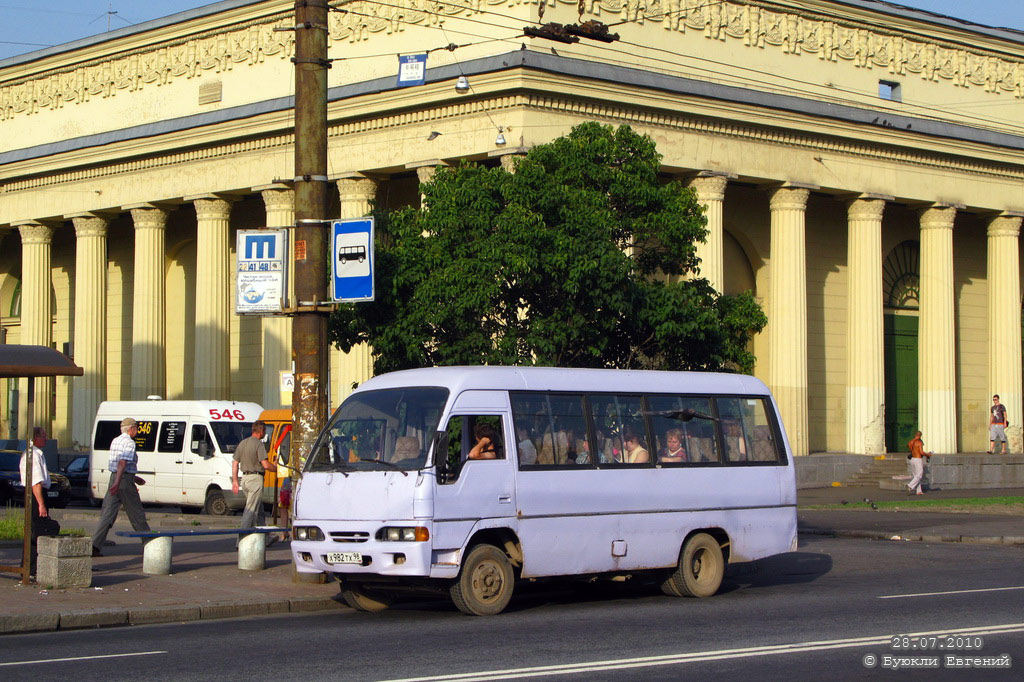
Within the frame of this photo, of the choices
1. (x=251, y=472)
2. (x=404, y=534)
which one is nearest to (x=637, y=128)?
(x=251, y=472)

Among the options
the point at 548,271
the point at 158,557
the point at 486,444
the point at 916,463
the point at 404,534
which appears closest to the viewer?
the point at 404,534

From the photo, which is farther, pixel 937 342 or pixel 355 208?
pixel 937 342

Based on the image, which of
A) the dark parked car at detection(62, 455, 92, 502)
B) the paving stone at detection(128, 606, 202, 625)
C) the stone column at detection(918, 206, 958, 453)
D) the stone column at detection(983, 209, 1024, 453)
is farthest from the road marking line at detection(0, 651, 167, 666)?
the stone column at detection(983, 209, 1024, 453)

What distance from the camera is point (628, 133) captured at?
78.0ft

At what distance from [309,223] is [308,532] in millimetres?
3718

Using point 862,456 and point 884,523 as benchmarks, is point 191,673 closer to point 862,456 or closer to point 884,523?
point 884,523

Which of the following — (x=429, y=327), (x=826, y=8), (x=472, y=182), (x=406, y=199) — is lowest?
(x=429, y=327)

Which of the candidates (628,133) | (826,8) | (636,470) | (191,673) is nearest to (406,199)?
(826,8)

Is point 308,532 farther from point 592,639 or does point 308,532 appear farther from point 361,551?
point 592,639

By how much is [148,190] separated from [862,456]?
21.8 metres

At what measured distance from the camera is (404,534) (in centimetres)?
1404

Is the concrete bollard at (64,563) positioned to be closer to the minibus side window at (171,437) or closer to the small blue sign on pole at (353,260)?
the small blue sign on pole at (353,260)

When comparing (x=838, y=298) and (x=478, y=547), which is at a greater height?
(x=838, y=298)

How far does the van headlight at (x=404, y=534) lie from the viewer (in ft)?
45.7
